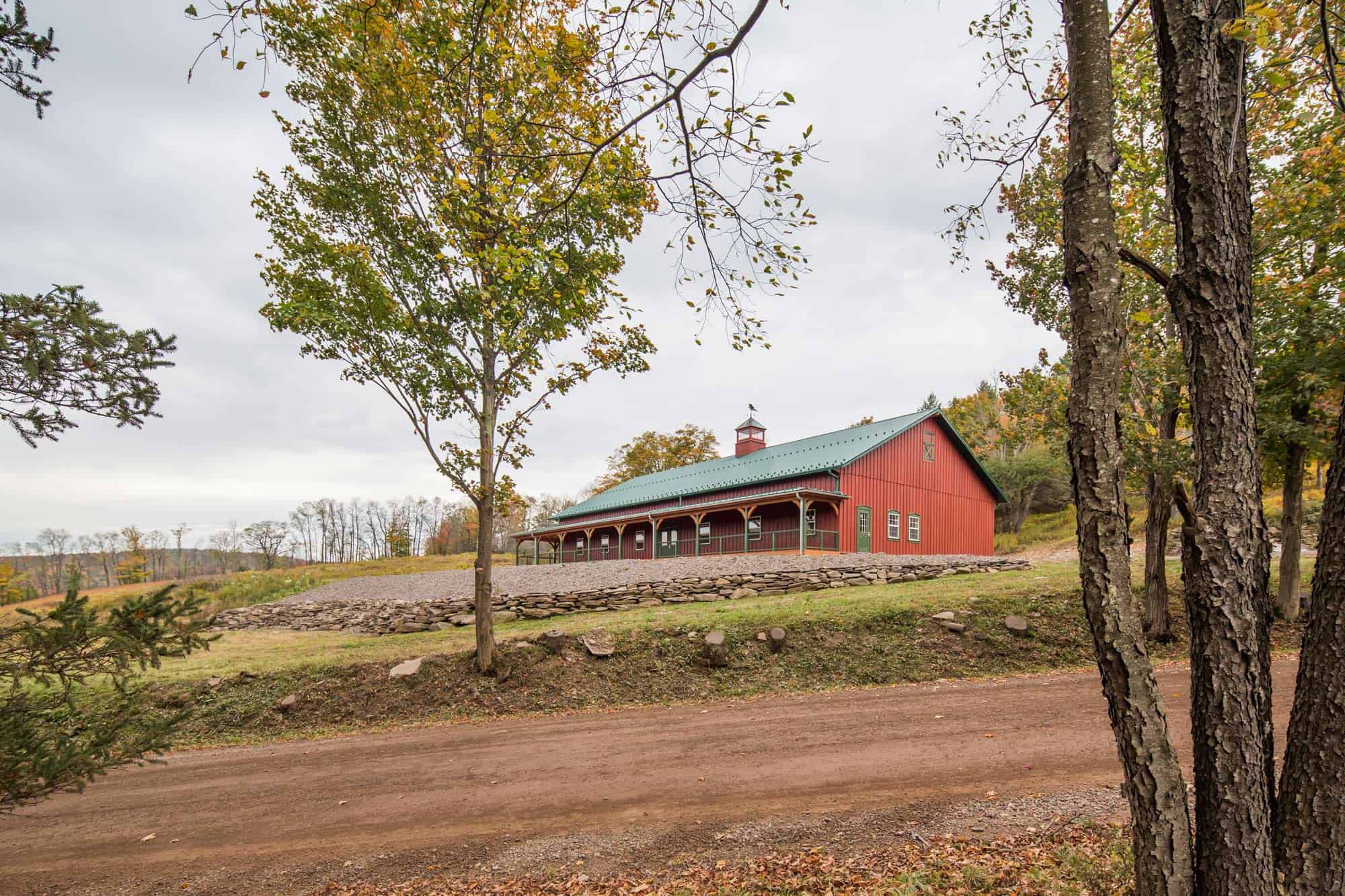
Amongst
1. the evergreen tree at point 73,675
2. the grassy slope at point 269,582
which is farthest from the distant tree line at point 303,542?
the evergreen tree at point 73,675

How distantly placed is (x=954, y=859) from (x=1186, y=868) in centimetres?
159

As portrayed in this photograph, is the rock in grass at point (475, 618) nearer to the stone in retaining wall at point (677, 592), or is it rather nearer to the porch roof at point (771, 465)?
the stone in retaining wall at point (677, 592)

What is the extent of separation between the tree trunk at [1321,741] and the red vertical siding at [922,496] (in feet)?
66.1

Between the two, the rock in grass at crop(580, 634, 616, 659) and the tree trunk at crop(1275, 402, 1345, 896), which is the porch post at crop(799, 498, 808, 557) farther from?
the tree trunk at crop(1275, 402, 1345, 896)

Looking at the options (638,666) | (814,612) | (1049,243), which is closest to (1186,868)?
(638,666)

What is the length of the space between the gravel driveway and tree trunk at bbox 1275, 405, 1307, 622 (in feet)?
20.9

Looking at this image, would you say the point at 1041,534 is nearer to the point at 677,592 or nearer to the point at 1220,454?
the point at 677,592

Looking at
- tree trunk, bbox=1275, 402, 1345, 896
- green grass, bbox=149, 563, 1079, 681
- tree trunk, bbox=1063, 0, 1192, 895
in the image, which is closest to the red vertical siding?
green grass, bbox=149, 563, 1079, 681

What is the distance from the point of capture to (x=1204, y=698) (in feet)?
8.54

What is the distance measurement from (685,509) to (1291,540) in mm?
18556

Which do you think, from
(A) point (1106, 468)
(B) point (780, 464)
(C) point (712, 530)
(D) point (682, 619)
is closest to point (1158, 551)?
(D) point (682, 619)

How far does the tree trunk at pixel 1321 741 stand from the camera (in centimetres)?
237

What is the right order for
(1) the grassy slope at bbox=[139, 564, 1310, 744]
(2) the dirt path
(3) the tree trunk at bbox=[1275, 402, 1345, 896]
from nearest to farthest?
1. (3) the tree trunk at bbox=[1275, 402, 1345, 896]
2. (2) the dirt path
3. (1) the grassy slope at bbox=[139, 564, 1310, 744]

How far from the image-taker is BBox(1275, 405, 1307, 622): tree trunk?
998 centimetres
